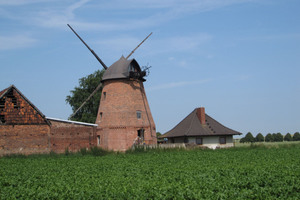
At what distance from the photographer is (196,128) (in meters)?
39.1

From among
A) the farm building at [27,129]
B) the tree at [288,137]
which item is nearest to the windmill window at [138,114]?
the farm building at [27,129]

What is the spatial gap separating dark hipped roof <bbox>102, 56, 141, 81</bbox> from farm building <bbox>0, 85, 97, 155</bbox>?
650 centimetres

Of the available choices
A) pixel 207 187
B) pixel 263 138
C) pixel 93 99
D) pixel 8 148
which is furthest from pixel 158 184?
pixel 263 138

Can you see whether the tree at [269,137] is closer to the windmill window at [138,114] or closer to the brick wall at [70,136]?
the windmill window at [138,114]

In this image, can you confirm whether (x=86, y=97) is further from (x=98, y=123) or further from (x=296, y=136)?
(x=296, y=136)

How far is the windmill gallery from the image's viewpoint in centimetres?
3027

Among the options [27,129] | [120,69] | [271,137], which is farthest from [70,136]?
[271,137]

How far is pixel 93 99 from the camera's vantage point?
2004 inches

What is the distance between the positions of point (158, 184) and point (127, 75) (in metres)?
23.5

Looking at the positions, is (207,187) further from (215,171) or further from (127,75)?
(127,75)

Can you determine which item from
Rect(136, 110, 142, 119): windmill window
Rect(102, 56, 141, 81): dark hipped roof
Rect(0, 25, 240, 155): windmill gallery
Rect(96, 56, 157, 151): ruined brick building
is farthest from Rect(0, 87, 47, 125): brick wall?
Rect(136, 110, 142, 119): windmill window

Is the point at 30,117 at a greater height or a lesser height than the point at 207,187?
greater

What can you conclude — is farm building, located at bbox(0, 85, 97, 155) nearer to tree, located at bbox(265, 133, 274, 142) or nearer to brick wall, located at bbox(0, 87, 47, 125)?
brick wall, located at bbox(0, 87, 47, 125)

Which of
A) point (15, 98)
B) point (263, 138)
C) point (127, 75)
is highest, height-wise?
point (127, 75)
